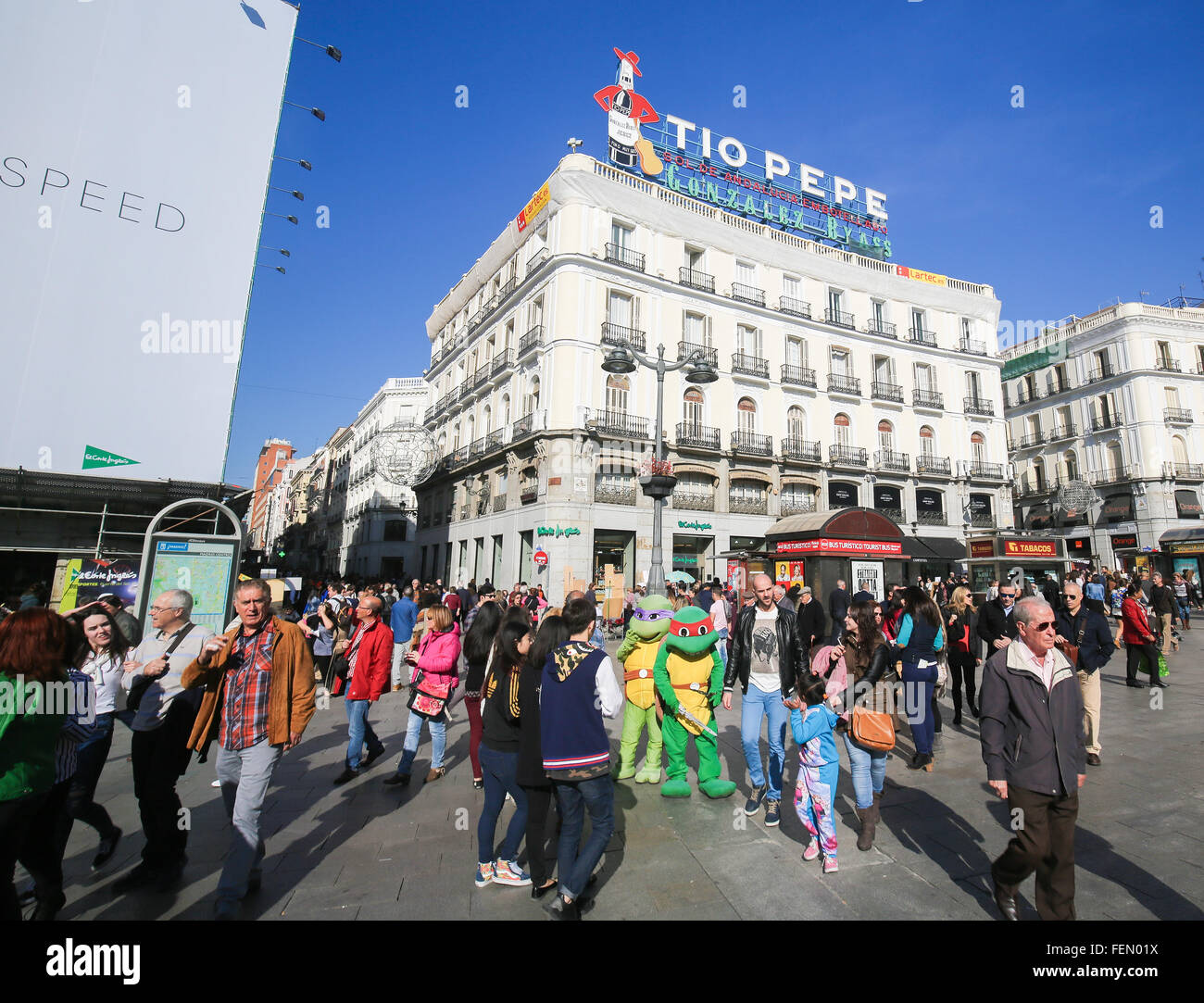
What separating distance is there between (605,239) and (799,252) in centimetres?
1099

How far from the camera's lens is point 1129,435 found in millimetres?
31703

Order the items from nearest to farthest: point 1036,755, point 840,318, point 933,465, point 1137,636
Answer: point 1036,755 < point 1137,636 < point 840,318 < point 933,465

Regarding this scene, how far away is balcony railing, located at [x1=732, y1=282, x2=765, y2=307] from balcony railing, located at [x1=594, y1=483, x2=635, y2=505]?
1101 centimetres

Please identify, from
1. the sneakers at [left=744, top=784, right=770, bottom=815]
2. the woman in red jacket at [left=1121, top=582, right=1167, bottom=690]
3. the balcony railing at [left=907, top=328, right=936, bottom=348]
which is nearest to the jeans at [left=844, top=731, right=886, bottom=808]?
the sneakers at [left=744, top=784, right=770, bottom=815]

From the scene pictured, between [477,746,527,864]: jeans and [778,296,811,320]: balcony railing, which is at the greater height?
[778,296,811,320]: balcony railing

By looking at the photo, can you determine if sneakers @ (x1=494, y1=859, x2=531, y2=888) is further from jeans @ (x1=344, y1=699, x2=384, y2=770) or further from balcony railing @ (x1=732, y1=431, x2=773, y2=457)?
balcony railing @ (x1=732, y1=431, x2=773, y2=457)

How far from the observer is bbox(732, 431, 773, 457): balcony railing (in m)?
25.1

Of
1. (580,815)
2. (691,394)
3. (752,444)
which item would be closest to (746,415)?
(752,444)

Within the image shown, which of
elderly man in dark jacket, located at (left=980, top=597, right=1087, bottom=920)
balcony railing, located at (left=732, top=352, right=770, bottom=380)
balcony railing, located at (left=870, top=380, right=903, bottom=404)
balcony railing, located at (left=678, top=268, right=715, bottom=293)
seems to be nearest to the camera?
elderly man in dark jacket, located at (left=980, top=597, right=1087, bottom=920)

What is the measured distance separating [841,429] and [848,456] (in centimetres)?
150

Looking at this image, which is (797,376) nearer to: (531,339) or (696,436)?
(696,436)

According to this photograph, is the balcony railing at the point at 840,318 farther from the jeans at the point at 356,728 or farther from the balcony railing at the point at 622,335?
the jeans at the point at 356,728
